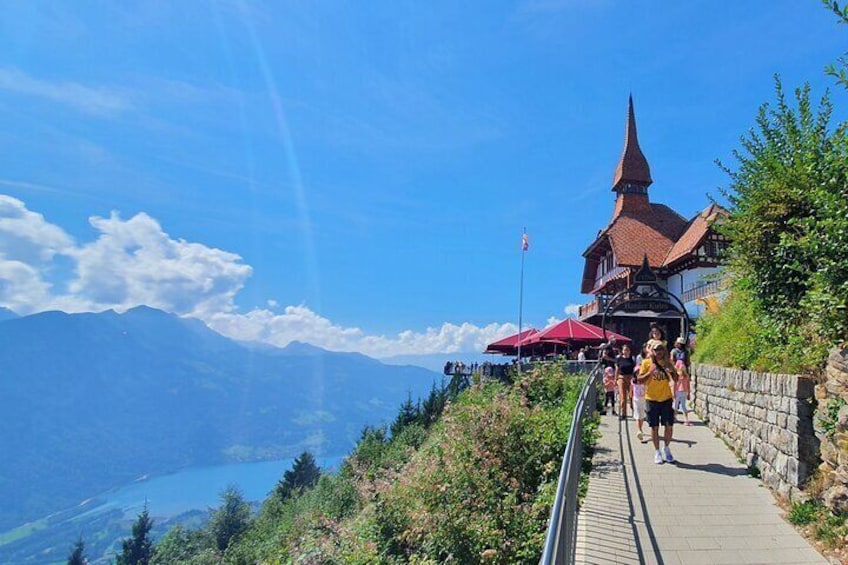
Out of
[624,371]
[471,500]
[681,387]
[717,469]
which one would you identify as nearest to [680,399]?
[681,387]

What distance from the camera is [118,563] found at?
48344 millimetres

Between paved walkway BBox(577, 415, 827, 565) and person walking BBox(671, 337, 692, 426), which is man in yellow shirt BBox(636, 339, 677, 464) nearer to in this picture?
paved walkway BBox(577, 415, 827, 565)

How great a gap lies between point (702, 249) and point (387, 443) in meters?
20.8

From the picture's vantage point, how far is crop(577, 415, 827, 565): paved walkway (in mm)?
5082

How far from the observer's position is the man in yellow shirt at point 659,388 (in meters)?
8.02

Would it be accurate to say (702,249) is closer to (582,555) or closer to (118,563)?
(582,555)

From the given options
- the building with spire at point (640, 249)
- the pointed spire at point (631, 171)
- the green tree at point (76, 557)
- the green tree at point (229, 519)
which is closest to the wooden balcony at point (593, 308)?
the building with spire at point (640, 249)

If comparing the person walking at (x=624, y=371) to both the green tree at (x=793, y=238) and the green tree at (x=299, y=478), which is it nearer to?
the green tree at (x=793, y=238)

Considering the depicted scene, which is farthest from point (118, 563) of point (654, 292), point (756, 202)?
point (756, 202)

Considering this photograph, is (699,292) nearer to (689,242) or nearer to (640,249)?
(689,242)

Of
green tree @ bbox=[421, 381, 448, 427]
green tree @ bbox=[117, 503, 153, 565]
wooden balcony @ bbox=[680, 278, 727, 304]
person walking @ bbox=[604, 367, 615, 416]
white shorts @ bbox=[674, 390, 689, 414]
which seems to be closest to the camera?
white shorts @ bbox=[674, 390, 689, 414]

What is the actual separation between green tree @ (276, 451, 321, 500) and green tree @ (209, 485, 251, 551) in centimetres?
578

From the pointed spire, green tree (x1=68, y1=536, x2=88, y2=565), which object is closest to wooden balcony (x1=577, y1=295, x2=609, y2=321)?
the pointed spire

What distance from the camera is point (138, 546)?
2019 inches
